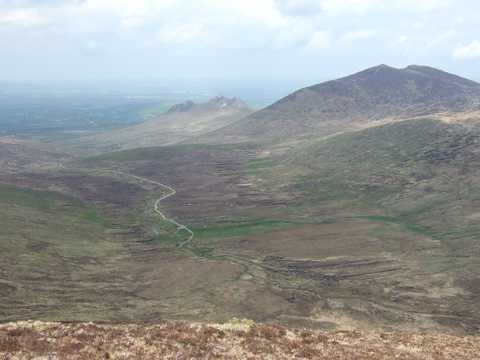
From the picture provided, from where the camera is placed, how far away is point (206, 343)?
3538 cm

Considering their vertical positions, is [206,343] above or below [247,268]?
above

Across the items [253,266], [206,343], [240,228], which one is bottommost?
[253,266]

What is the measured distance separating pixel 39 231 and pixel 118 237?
24.9m

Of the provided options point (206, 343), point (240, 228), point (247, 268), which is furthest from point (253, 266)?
point (206, 343)

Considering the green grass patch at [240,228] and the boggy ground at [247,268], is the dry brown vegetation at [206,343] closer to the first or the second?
the boggy ground at [247,268]

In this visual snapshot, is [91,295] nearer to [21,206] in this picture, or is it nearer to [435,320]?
[435,320]

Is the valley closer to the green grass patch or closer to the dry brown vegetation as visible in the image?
the green grass patch

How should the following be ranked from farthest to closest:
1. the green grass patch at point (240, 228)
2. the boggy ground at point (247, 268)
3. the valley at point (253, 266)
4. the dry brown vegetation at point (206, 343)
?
the green grass patch at point (240, 228), the valley at point (253, 266), the boggy ground at point (247, 268), the dry brown vegetation at point (206, 343)

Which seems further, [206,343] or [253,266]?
[253,266]

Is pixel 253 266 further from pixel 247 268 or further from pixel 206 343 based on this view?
pixel 206 343

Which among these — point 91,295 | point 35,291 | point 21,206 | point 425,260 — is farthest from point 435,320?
point 21,206

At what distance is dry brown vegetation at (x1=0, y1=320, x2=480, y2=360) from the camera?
3341 centimetres

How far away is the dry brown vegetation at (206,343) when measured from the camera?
110 feet

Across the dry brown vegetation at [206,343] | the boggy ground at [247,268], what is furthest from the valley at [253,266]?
the dry brown vegetation at [206,343]
